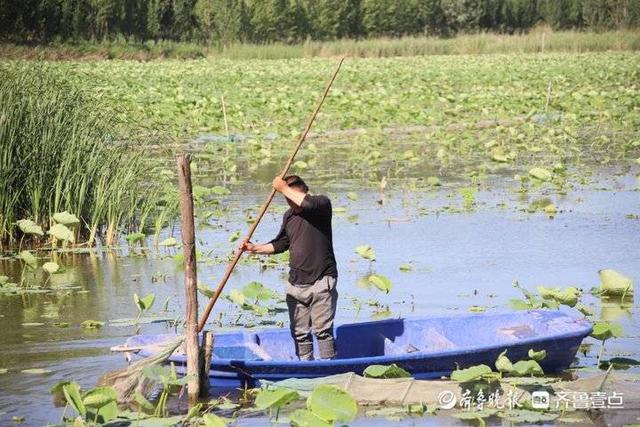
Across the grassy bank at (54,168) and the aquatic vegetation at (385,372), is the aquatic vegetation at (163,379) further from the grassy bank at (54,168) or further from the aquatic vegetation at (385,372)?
the grassy bank at (54,168)

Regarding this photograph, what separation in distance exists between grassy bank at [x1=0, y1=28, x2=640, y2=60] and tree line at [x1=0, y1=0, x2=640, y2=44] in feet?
7.75

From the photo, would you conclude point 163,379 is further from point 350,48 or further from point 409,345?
point 350,48

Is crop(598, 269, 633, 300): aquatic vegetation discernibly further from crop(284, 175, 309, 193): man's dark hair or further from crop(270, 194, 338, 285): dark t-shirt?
crop(284, 175, 309, 193): man's dark hair

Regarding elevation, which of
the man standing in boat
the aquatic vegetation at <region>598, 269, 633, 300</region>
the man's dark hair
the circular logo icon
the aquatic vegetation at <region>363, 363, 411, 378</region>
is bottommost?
the aquatic vegetation at <region>598, 269, 633, 300</region>

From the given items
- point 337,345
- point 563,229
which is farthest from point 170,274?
point 563,229

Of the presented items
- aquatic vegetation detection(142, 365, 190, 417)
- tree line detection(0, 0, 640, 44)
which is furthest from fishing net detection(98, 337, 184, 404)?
tree line detection(0, 0, 640, 44)

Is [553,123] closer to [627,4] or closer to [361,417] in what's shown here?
[361,417]

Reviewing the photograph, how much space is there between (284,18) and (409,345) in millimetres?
46781

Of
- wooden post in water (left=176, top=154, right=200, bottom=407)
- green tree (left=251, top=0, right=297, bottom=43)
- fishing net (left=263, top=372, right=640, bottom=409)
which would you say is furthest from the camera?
green tree (left=251, top=0, right=297, bottom=43)

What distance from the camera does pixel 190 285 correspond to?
6812 millimetres

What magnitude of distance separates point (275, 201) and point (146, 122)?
6.08 metres

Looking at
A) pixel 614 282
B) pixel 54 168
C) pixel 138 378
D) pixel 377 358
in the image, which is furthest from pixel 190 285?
pixel 54 168

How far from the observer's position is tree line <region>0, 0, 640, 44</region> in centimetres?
4303

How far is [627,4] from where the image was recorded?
59.8 m
